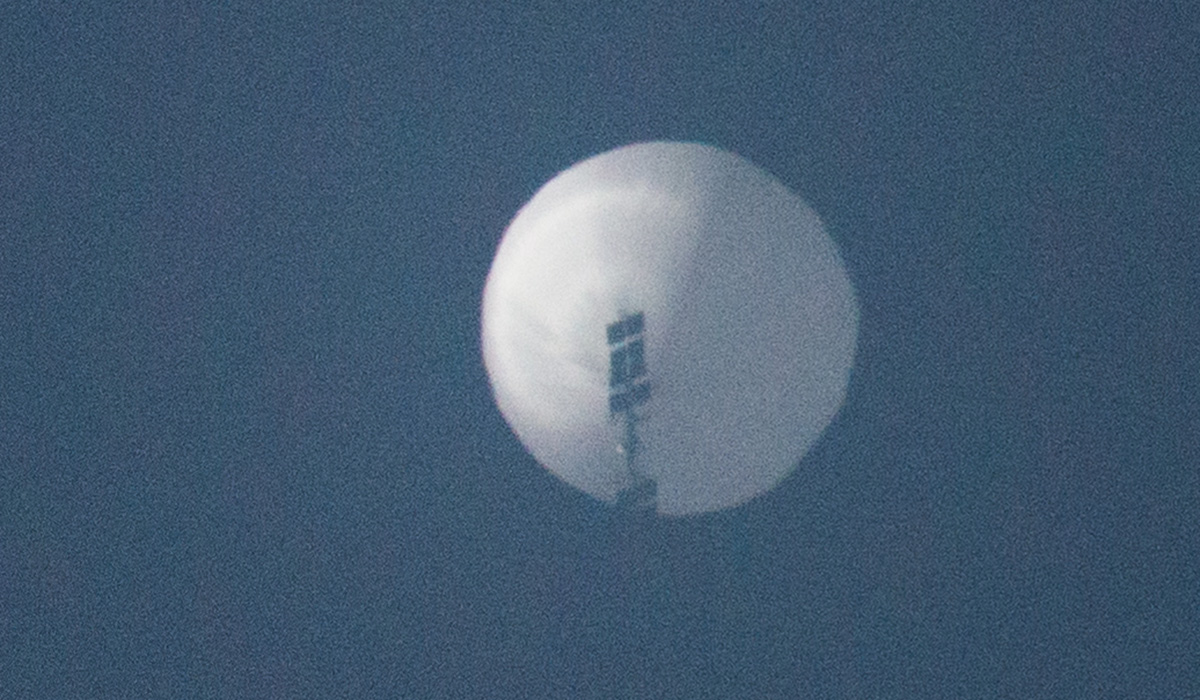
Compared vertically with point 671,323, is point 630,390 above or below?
below

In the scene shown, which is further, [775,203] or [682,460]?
[682,460]

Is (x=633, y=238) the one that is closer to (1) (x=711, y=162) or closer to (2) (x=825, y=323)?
(1) (x=711, y=162)

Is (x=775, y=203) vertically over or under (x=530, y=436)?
over

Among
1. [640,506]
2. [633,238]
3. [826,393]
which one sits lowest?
[640,506]

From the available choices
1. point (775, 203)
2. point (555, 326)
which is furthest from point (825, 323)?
point (555, 326)
